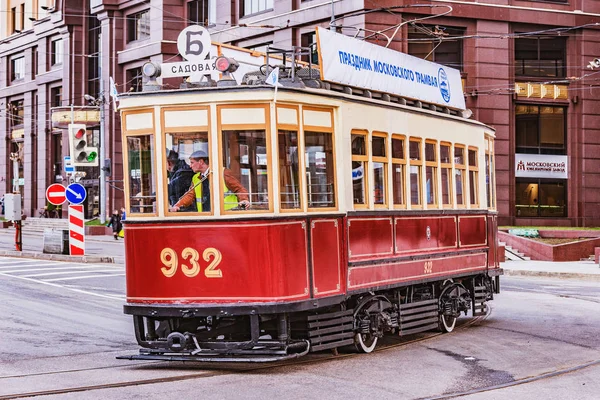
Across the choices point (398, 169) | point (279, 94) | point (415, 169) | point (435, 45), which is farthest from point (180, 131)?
point (435, 45)

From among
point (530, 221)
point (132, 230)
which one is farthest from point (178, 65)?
point (530, 221)

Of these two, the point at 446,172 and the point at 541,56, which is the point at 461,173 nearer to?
the point at 446,172

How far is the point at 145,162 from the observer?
10914mm

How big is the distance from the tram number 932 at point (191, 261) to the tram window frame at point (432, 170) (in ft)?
13.1

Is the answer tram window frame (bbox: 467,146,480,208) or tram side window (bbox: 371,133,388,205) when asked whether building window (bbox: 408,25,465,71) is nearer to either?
tram window frame (bbox: 467,146,480,208)

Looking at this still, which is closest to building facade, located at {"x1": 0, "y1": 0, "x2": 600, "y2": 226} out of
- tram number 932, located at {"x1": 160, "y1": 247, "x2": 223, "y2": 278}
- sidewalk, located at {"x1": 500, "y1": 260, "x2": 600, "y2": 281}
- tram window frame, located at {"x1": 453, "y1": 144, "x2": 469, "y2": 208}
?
sidewalk, located at {"x1": 500, "y1": 260, "x2": 600, "y2": 281}

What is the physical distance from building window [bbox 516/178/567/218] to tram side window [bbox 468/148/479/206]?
26639mm

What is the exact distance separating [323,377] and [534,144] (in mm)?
33089

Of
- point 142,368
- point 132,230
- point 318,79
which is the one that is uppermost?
point 318,79

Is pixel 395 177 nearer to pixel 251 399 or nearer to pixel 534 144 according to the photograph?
pixel 251 399

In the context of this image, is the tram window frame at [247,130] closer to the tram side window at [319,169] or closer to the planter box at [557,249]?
the tram side window at [319,169]

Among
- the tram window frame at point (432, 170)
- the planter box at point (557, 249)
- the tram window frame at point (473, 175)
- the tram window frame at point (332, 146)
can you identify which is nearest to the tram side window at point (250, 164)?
the tram window frame at point (332, 146)

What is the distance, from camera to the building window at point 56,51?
61562mm

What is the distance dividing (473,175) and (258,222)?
18.9 feet
